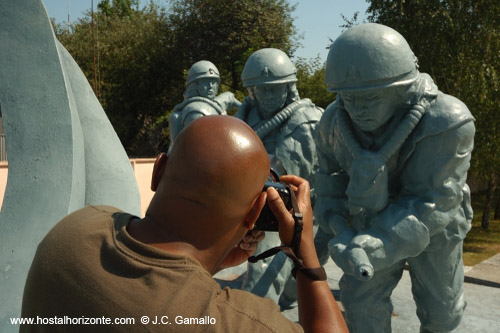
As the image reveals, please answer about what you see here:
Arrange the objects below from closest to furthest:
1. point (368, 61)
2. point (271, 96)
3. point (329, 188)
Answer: point (368, 61) < point (329, 188) < point (271, 96)

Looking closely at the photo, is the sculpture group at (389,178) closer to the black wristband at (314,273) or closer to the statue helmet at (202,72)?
the black wristband at (314,273)

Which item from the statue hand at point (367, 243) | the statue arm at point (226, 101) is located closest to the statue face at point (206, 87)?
the statue arm at point (226, 101)

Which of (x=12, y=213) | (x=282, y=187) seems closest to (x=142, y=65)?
(x=12, y=213)

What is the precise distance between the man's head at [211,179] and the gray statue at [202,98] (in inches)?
243

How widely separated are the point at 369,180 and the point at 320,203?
0.59 metres

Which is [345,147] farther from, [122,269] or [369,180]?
Answer: [122,269]

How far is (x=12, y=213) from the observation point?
11.8 feet

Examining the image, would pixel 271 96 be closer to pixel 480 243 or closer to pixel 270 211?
pixel 270 211

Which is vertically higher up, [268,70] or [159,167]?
[268,70]

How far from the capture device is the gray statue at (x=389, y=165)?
121 inches

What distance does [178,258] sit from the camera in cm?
114

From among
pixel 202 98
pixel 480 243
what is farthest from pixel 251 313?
pixel 480 243

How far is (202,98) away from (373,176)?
480 cm

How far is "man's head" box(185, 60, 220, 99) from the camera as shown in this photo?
8.12m
